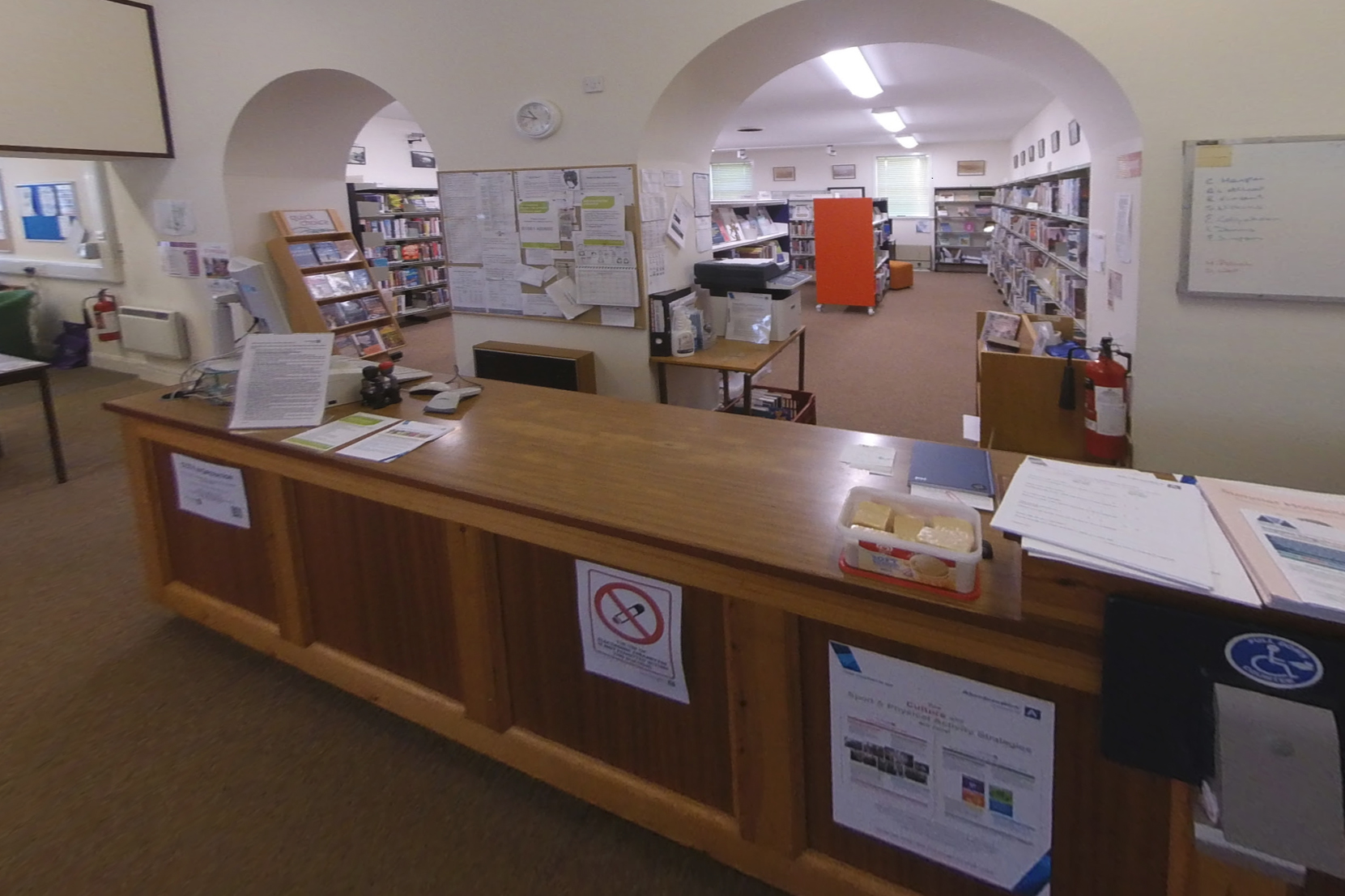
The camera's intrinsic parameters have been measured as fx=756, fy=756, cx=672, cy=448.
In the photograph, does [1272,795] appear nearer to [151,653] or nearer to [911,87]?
[151,653]

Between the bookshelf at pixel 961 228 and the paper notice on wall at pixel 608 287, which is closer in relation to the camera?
the paper notice on wall at pixel 608 287

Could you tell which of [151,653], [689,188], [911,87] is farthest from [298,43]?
[911,87]

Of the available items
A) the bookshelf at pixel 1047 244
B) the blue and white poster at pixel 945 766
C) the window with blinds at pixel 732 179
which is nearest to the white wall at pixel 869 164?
the window with blinds at pixel 732 179

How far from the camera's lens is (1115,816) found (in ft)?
4.01

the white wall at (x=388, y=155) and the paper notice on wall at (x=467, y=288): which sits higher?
the white wall at (x=388, y=155)

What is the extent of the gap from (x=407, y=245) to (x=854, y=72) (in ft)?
20.7

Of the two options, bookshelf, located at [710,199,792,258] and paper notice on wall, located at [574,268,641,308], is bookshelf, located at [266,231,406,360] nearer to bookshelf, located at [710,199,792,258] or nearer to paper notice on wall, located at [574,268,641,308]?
paper notice on wall, located at [574,268,641,308]

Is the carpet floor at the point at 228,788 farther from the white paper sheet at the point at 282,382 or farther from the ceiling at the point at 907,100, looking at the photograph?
the ceiling at the point at 907,100

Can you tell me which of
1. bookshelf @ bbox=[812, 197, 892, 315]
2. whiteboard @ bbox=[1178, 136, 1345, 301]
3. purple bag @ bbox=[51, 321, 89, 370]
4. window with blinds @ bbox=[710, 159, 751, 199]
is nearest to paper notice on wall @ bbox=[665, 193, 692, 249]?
whiteboard @ bbox=[1178, 136, 1345, 301]

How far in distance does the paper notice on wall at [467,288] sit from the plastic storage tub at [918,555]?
11.2ft

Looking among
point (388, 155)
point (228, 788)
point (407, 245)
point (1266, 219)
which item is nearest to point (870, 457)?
point (1266, 219)

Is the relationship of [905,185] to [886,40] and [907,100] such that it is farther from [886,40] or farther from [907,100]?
[886,40]

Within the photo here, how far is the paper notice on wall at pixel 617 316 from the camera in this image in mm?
3928

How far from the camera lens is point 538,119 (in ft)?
12.4
